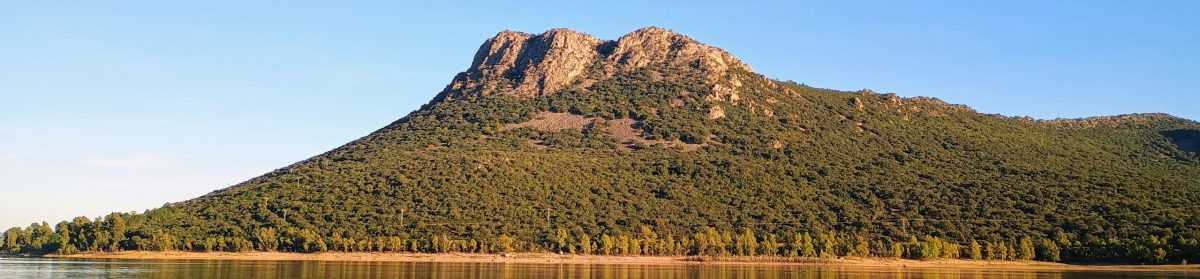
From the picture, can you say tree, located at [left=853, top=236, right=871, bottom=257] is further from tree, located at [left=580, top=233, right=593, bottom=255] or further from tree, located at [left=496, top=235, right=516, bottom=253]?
tree, located at [left=496, top=235, right=516, bottom=253]

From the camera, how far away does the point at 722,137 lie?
189m

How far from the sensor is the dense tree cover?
448 feet

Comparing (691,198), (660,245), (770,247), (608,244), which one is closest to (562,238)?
(608,244)

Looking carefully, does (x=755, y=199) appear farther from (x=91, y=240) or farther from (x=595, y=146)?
(x=91, y=240)

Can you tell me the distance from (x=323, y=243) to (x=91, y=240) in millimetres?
37379

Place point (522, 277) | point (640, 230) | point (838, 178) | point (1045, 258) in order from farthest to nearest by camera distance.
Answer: point (838, 178)
point (640, 230)
point (1045, 258)
point (522, 277)

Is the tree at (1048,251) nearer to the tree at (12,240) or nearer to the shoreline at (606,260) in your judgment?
the shoreline at (606,260)

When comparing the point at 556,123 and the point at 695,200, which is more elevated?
the point at 556,123

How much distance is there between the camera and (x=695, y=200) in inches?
6142


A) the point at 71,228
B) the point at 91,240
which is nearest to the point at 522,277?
the point at 91,240

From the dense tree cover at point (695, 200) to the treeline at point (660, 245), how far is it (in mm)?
280

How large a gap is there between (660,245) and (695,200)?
21477mm

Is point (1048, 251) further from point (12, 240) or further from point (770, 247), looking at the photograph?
point (12, 240)

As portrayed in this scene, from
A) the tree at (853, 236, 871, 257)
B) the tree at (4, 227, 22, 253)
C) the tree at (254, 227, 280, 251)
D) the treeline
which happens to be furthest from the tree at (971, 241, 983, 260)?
the tree at (4, 227, 22, 253)
